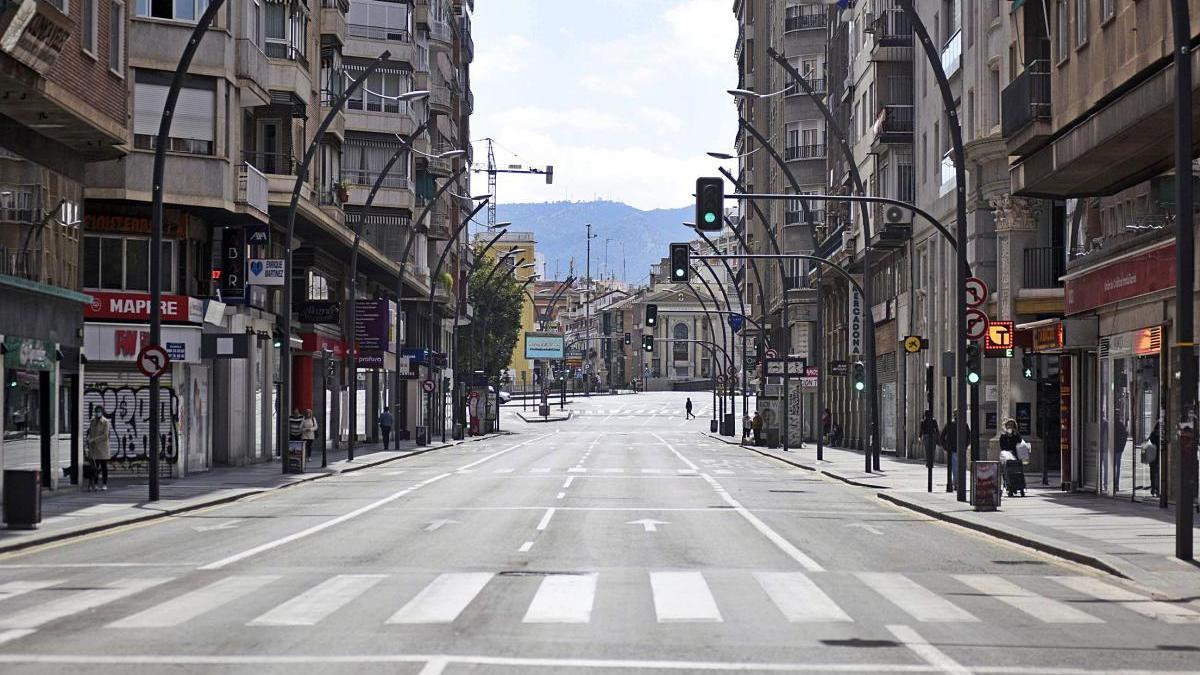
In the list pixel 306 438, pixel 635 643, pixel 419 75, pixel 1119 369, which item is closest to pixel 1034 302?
pixel 1119 369

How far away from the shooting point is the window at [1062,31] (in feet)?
97.9

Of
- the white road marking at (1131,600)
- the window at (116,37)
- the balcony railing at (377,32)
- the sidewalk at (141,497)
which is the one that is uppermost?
the balcony railing at (377,32)

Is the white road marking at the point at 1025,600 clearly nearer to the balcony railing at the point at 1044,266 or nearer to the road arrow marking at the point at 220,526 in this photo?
the road arrow marking at the point at 220,526

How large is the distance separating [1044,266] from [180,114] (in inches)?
870

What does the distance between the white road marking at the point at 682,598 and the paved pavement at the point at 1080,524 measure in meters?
4.37

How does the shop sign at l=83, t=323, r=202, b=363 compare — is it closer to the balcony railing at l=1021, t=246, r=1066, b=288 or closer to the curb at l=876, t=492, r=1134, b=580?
the curb at l=876, t=492, r=1134, b=580

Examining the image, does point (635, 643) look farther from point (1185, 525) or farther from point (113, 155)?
point (113, 155)

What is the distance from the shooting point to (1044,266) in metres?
42.7

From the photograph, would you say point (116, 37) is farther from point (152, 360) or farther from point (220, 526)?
point (220, 526)

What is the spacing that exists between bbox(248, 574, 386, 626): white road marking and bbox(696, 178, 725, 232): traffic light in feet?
55.6

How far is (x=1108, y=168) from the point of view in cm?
2884

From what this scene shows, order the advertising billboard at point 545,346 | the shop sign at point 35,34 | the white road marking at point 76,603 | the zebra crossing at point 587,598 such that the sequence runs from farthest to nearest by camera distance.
A: the advertising billboard at point 545,346, the shop sign at point 35,34, the zebra crossing at point 587,598, the white road marking at point 76,603

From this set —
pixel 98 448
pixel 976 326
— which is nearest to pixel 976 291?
pixel 976 326

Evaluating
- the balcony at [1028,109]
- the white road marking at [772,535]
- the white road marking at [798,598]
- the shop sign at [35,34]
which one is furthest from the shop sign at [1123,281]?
the shop sign at [35,34]
